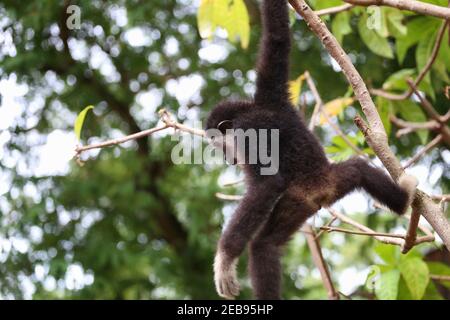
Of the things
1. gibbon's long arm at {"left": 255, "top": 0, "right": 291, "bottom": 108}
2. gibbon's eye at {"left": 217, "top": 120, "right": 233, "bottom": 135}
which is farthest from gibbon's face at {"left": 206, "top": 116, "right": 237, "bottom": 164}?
gibbon's long arm at {"left": 255, "top": 0, "right": 291, "bottom": 108}

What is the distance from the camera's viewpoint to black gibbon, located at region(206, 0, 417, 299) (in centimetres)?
320

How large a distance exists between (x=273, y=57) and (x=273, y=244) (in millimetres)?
982

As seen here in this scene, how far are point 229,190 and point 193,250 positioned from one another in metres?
0.80

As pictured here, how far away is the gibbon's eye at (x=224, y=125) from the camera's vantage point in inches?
140

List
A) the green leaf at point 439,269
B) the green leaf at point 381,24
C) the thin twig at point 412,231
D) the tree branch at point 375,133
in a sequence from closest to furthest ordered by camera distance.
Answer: the tree branch at point 375,133
the thin twig at point 412,231
the green leaf at point 381,24
the green leaf at point 439,269

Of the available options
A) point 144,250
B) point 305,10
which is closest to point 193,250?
point 144,250

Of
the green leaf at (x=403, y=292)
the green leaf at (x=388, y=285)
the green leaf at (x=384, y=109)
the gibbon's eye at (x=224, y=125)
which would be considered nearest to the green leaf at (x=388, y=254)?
the green leaf at (x=388, y=285)

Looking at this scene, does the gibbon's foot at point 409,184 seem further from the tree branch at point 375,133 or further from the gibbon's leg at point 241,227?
the gibbon's leg at point 241,227

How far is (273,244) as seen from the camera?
136 inches

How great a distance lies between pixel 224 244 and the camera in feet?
10.5

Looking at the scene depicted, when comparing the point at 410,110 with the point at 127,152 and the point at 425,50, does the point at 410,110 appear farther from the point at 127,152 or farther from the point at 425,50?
the point at 127,152

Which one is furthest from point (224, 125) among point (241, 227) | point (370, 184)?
point (370, 184)

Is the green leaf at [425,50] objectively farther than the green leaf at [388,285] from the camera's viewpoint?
Yes
